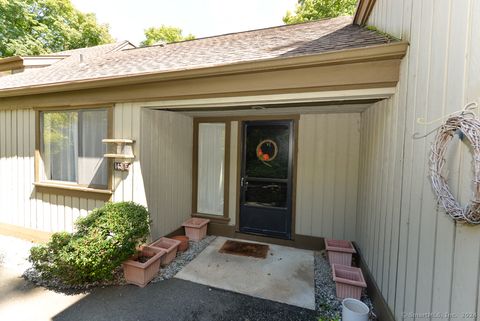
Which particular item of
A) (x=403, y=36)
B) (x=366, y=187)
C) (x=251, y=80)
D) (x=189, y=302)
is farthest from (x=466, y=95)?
(x=189, y=302)

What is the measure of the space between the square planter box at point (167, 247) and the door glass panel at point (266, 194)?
1541mm

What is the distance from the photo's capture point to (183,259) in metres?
3.56

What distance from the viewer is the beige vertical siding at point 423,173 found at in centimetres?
121

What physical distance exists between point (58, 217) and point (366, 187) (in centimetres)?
497

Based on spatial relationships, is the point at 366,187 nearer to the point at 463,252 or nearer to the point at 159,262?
the point at 463,252

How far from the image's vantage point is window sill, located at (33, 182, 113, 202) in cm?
362

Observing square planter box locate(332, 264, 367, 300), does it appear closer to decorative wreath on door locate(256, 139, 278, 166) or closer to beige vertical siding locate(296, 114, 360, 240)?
beige vertical siding locate(296, 114, 360, 240)

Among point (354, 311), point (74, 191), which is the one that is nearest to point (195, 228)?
point (74, 191)

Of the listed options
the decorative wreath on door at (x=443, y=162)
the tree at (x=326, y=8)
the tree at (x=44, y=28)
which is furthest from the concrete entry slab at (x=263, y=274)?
the tree at (x=326, y=8)

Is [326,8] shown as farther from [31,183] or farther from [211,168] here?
[31,183]

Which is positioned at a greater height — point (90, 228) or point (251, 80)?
point (251, 80)

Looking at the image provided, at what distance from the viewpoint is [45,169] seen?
412cm

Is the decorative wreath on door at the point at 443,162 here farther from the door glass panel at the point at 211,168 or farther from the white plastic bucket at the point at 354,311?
the door glass panel at the point at 211,168

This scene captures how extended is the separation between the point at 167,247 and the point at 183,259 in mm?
310
